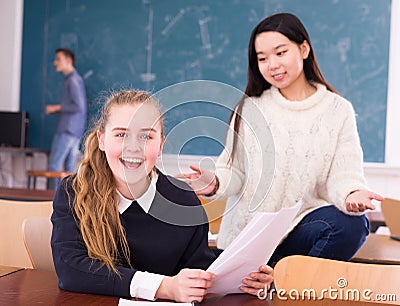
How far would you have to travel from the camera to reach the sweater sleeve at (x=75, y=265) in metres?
1.27

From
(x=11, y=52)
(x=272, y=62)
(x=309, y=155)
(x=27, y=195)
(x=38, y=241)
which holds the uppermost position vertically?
(x=11, y=52)

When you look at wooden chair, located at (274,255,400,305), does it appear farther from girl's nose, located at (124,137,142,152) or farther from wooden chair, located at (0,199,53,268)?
wooden chair, located at (0,199,53,268)

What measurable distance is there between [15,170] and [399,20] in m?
3.88

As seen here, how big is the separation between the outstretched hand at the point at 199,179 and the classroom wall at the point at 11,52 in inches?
205

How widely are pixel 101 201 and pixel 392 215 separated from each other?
1.74 metres

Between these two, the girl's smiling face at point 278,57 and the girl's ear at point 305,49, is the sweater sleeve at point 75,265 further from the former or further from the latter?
the girl's ear at point 305,49

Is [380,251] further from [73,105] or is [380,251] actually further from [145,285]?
[73,105]

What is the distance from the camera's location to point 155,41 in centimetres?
606

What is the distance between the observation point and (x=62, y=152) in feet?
20.0

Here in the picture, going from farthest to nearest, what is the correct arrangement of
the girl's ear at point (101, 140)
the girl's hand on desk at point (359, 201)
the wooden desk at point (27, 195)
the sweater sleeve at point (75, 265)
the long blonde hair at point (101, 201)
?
the wooden desk at point (27, 195), the girl's hand on desk at point (359, 201), the girl's ear at point (101, 140), the long blonde hair at point (101, 201), the sweater sleeve at point (75, 265)

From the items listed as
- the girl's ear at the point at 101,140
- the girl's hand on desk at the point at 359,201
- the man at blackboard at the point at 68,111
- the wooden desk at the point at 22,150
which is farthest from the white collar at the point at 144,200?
the wooden desk at the point at 22,150

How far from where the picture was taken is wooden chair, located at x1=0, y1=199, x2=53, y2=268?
2031 millimetres

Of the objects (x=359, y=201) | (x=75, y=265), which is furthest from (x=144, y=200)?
(x=359, y=201)

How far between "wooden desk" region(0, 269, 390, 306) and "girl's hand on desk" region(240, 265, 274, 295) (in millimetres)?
14
